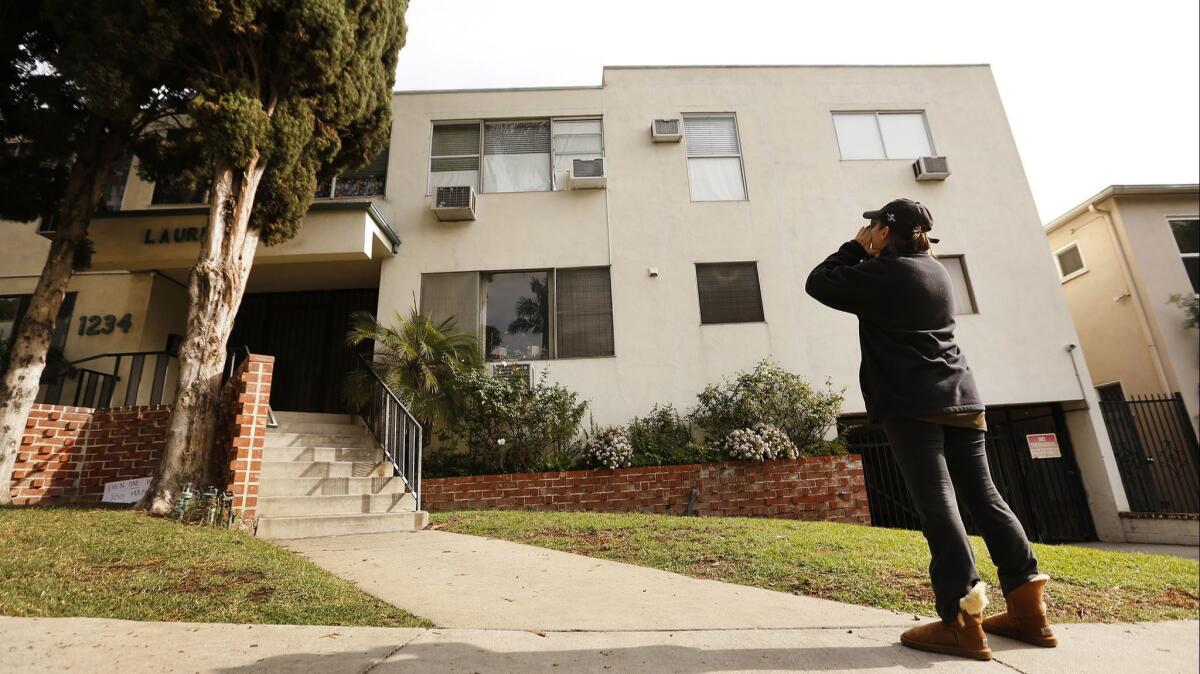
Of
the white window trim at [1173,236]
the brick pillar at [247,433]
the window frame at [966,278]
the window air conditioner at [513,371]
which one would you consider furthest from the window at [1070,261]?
the brick pillar at [247,433]

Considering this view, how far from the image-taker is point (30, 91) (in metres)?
7.13

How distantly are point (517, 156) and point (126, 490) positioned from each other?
7.66 metres

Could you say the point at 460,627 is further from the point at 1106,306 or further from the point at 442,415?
the point at 1106,306

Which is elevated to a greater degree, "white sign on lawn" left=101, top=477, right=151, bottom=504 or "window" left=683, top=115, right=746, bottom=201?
"window" left=683, top=115, right=746, bottom=201

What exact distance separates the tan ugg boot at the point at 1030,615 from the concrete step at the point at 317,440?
682 cm

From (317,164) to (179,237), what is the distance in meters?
2.90

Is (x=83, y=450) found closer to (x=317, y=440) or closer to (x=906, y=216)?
(x=317, y=440)

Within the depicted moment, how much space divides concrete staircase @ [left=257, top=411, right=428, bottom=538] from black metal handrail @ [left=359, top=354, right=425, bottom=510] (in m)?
0.14

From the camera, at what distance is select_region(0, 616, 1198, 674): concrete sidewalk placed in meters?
1.86

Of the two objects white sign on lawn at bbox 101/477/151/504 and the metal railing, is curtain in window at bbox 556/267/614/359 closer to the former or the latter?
white sign on lawn at bbox 101/477/151/504

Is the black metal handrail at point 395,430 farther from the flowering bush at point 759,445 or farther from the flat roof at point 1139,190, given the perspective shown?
the flat roof at point 1139,190

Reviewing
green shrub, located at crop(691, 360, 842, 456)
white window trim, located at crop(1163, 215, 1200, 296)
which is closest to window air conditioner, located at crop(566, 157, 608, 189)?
green shrub, located at crop(691, 360, 842, 456)

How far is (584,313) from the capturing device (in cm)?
945

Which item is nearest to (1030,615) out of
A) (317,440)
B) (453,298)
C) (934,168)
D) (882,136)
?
(317,440)
